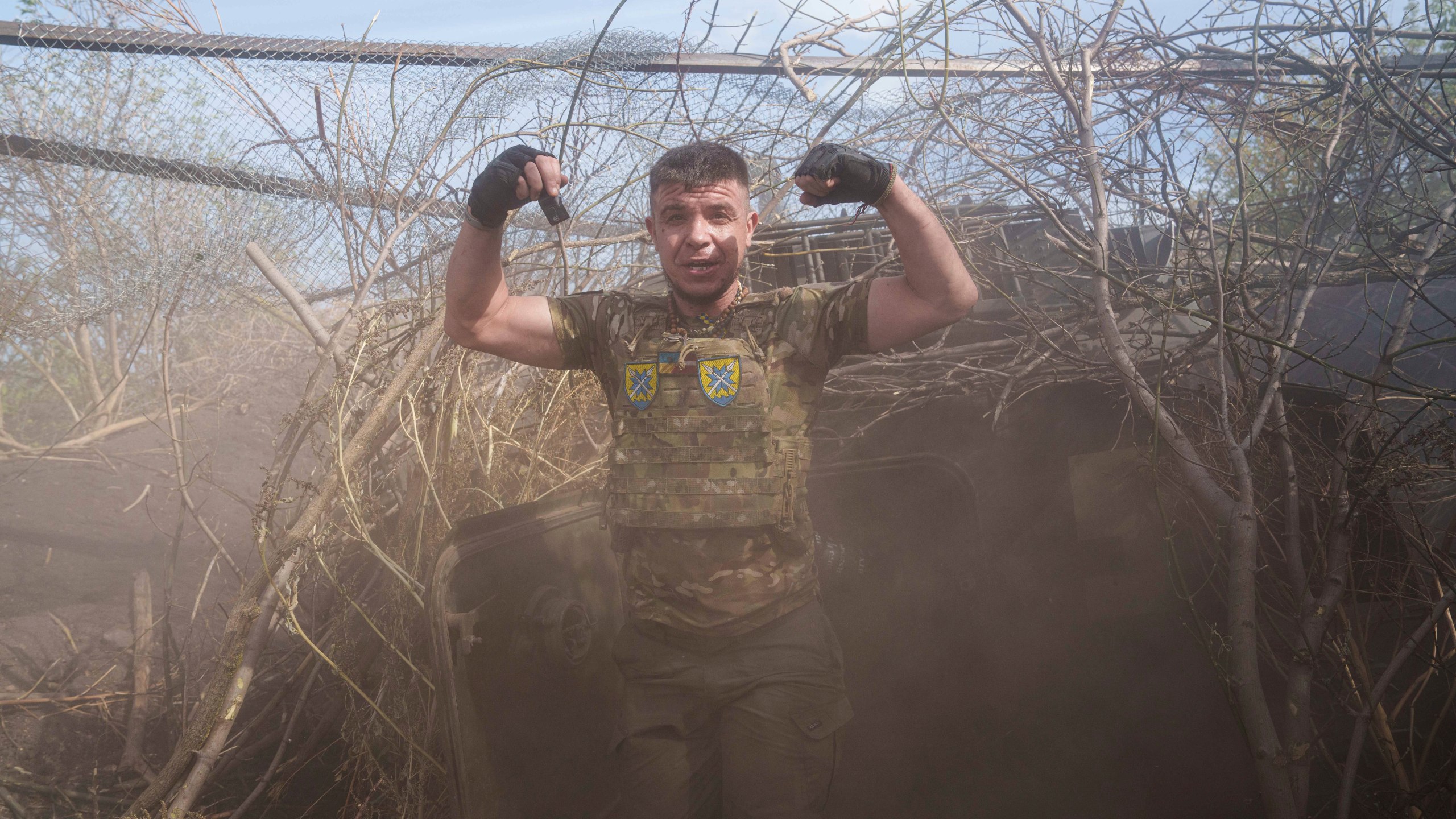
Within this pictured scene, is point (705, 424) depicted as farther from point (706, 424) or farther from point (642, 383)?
point (642, 383)

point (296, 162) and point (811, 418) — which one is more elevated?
point (296, 162)

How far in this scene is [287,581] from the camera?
2.79m

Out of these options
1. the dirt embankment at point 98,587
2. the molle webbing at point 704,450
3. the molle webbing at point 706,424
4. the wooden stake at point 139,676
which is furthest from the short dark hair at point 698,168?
the wooden stake at point 139,676

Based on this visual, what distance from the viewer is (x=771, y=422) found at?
207cm

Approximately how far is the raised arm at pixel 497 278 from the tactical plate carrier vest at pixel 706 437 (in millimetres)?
233

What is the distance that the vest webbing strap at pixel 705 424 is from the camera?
2.04 metres

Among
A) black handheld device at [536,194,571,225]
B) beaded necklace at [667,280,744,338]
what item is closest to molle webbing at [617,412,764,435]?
beaded necklace at [667,280,744,338]

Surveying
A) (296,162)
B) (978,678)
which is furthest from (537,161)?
(978,678)

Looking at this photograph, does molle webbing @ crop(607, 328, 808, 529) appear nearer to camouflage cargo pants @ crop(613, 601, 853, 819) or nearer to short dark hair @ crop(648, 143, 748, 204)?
camouflage cargo pants @ crop(613, 601, 853, 819)

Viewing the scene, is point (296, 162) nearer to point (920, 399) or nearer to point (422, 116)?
point (422, 116)

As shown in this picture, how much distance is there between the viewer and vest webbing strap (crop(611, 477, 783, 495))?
201 centimetres

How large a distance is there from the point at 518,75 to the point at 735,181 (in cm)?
201

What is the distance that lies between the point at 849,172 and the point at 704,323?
60cm

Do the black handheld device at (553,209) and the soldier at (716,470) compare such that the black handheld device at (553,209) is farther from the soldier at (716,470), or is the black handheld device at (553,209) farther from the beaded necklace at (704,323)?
the beaded necklace at (704,323)
